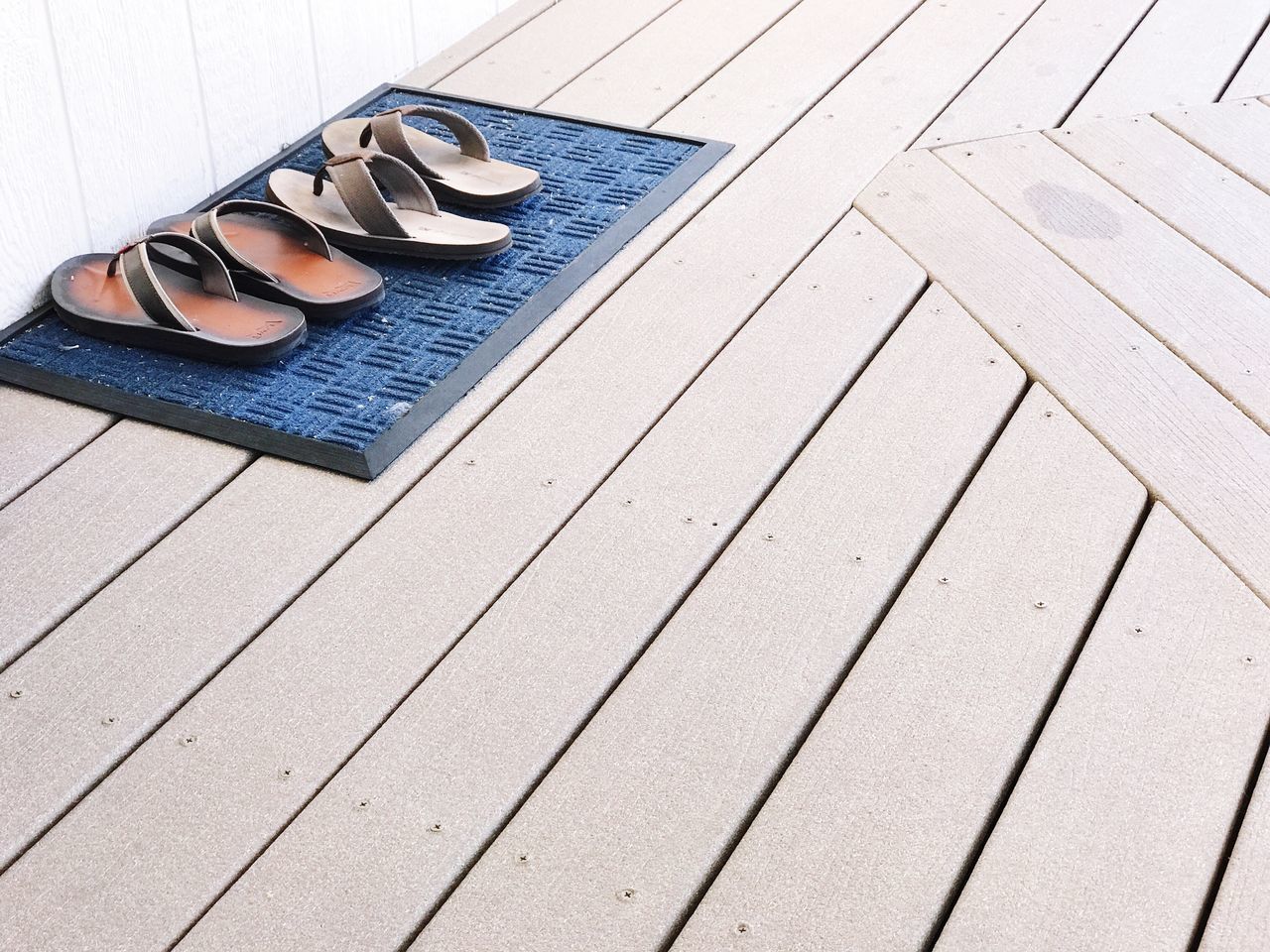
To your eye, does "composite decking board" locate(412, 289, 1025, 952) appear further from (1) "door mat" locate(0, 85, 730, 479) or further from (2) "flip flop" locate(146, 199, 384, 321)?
(2) "flip flop" locate(146, 199, 384, 321)

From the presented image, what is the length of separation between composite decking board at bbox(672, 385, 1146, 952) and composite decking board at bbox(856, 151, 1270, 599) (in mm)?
57

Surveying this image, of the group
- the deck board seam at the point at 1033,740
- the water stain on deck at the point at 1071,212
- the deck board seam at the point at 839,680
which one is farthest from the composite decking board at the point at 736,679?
the water stain on deck at the point at 1071,212

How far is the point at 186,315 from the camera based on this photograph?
1680 millimetres

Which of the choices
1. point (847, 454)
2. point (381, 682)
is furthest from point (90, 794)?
point (847, 454)

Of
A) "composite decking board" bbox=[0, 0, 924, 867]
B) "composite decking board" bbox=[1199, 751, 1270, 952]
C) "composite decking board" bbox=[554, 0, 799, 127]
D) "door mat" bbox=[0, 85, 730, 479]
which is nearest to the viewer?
"composite decking board" bbox=[1199, 751, 1270, 952]

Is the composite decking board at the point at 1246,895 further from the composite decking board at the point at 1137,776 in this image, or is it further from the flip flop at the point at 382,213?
the flip flop at the point at 382,213

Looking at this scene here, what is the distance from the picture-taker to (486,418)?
5.15 feet

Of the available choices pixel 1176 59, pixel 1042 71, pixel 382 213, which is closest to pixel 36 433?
pixel 382 213

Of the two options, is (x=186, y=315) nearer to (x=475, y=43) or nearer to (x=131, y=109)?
(x=131, y=109)

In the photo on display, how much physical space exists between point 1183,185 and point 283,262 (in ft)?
4.00

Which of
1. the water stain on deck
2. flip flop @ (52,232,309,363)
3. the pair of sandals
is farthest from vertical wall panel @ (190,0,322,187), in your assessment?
the water stain on deck

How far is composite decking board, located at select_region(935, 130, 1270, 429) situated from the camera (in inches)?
63.6

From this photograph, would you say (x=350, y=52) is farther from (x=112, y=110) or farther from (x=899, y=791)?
(x=899, y=791)

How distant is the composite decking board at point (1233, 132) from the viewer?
201cm
